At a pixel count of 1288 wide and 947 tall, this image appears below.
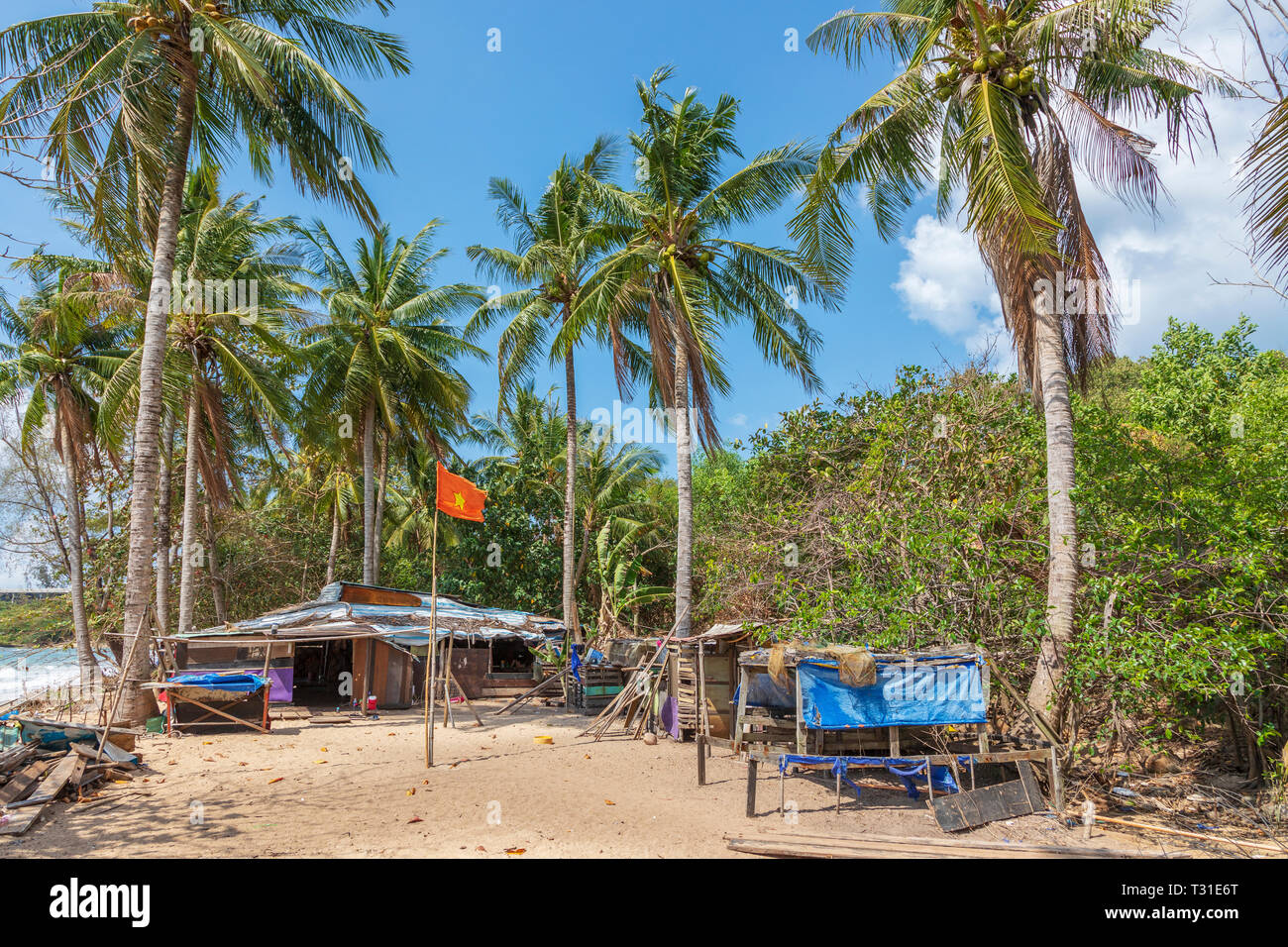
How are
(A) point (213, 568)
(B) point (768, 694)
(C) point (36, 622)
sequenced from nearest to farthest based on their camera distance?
(B) point (768, 694) → (A) point (213, 568) → (C) point (36, 622)

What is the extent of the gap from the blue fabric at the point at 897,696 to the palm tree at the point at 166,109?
10181 millimetres

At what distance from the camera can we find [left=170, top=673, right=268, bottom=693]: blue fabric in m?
13.3

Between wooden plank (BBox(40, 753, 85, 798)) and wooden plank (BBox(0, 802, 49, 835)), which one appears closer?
wooden plank (BBox(0, 802, 49, 835))

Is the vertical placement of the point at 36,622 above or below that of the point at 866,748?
above

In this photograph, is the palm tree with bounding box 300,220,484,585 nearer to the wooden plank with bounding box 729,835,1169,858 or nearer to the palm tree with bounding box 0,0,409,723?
the palm tree with bounding box 0,0,409,723

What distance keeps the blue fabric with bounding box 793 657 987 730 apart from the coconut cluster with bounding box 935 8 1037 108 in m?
7.39

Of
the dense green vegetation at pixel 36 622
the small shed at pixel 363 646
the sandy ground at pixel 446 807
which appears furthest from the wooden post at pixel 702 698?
the dense green vegetation at pixel 36 622

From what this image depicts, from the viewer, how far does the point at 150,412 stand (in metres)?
12.0

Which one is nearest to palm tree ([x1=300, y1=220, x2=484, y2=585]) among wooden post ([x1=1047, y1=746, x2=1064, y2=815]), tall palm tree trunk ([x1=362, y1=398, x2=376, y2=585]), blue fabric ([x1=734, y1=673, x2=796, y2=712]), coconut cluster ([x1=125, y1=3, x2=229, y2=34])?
tall palm tree trunk ([x1=362, y1=398, x2=376, y2=585])

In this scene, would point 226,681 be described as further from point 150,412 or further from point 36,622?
point 36,622

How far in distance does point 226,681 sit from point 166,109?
10003 millimetres

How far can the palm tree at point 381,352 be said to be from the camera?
2156 centimetres

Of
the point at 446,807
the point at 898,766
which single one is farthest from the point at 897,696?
the point at 446,807
